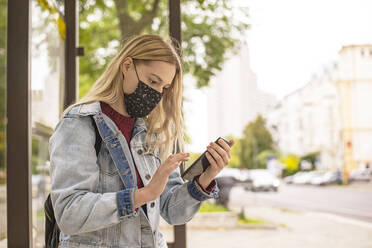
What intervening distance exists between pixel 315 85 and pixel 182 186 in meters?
19.7

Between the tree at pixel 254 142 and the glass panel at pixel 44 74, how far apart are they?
464 inches

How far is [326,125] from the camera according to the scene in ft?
55.9

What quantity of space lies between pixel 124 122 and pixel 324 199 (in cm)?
1348

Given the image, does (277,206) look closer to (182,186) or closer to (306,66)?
(306,66)

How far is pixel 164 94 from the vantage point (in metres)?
1.35

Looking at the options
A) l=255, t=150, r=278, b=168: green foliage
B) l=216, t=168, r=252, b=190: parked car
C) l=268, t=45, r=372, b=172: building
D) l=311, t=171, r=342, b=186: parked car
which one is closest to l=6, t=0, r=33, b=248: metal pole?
l=216, t=168, r=252, b=190: parked car

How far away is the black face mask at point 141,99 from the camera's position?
121cm

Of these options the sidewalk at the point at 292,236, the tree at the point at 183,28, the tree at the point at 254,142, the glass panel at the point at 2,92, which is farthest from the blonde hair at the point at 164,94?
the tree at the point at 254,142

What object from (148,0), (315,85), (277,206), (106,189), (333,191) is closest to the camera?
(106,189)

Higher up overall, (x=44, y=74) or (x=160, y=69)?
(x=44, y=74)

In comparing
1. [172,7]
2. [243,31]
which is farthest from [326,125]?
[172,7]

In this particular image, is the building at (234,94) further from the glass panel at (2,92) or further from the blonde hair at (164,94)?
the blonde hair at (164,94)

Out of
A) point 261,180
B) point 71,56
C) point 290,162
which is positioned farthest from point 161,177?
point 290,162

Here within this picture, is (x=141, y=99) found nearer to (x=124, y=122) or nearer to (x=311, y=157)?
(x=124, y=122)
